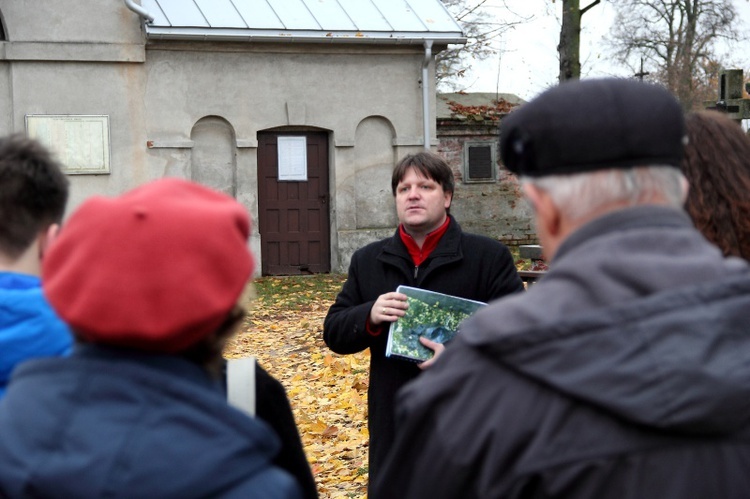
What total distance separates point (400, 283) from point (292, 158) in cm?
1301

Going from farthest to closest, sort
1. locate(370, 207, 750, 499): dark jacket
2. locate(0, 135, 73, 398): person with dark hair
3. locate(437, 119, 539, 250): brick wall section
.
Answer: locate(437, 119, 539, 250): brick wall section, locate(0, 135, 73, 398): person with dark hair, locate(370, 207, 750, 499): dark jacket

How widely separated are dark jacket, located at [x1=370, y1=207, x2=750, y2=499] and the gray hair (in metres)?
0.07

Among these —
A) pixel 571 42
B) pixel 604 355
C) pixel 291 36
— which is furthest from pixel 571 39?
pixel 604 355

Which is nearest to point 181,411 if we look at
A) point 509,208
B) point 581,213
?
point 581,213

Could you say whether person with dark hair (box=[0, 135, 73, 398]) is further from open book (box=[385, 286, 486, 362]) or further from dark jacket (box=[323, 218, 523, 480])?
dark jacket (box=[323, 218, 523, 480])

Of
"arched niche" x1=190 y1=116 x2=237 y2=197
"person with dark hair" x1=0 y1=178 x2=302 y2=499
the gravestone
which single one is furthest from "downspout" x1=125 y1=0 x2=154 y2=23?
"person with dark hair" x1=0 y1=178 x2=302 y2=499

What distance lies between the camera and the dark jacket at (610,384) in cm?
143

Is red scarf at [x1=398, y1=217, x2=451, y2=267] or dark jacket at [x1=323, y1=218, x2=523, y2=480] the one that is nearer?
dark jacket at [x1=323, y1=218, x2=523, y2=480]

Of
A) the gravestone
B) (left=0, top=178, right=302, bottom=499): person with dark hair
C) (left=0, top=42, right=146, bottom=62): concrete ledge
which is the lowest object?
(left=0, top=178, right=302, bottom=499): person with dark hair

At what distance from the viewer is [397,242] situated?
3807mm

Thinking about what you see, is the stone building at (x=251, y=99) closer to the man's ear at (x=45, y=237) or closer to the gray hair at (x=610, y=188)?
the man's ear at (x=45, y=237)

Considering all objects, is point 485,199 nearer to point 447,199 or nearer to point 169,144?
point 169,144

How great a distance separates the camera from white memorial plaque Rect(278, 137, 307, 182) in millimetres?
16469

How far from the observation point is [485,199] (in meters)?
20.7
